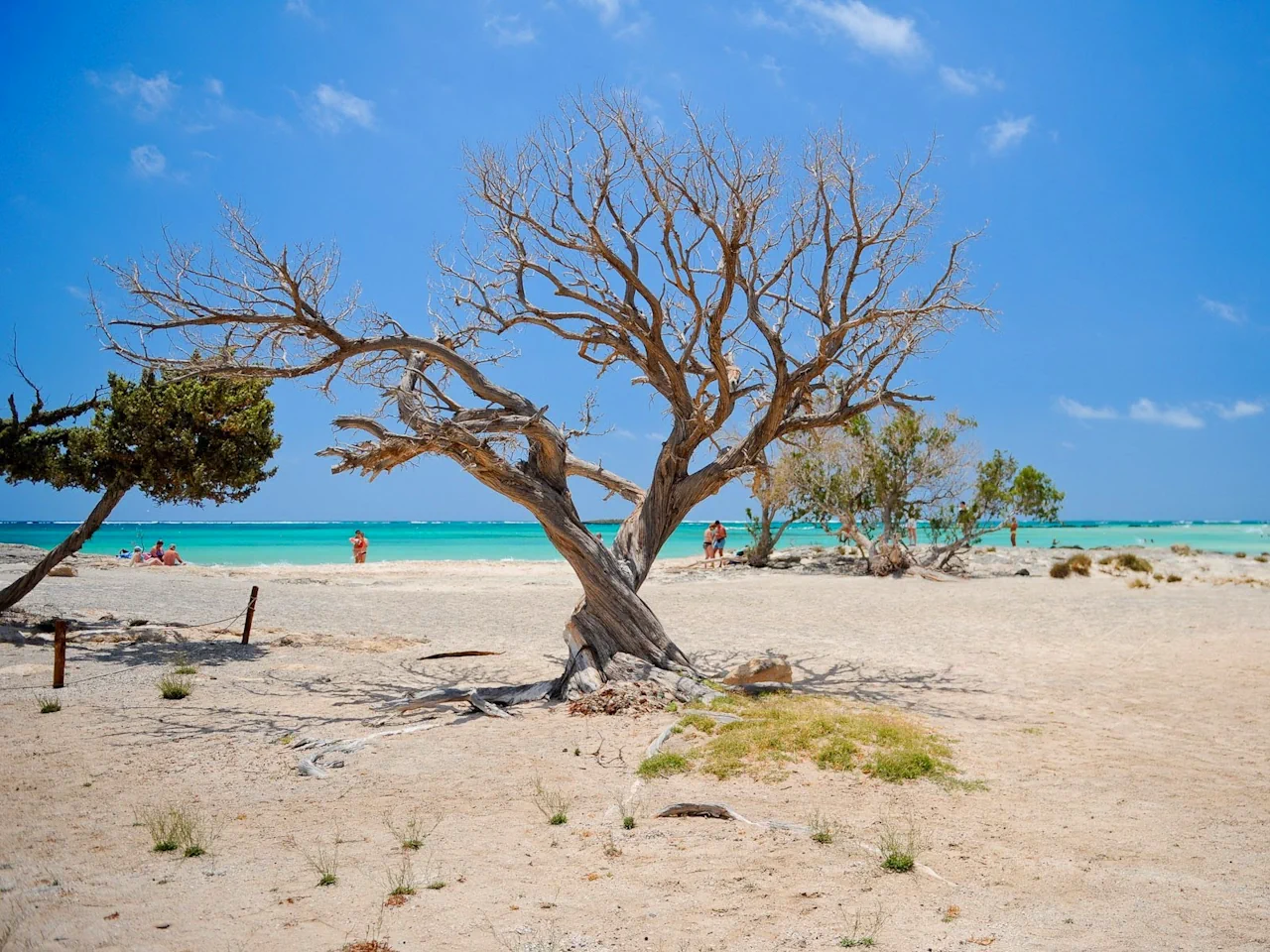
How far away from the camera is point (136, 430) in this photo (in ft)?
46.4

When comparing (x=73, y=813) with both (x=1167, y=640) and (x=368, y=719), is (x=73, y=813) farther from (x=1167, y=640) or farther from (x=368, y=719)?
(x=1167, y=640)

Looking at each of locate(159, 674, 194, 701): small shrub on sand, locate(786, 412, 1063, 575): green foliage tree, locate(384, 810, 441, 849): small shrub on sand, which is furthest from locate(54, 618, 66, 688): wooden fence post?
locate(786, 412, 1063, 575): green foliage tree

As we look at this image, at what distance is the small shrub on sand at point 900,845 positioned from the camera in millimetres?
4875

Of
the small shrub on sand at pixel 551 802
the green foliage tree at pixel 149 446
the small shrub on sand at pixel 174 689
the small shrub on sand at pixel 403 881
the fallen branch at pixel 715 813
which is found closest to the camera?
the small shrub on sand at pixel 403 881

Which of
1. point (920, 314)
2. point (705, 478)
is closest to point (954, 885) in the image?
point (705, 478)

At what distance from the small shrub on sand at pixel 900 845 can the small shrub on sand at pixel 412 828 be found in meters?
2.91

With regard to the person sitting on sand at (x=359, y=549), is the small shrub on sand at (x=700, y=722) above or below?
below

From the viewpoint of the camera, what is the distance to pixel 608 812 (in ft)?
20.0

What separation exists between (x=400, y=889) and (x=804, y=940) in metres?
2.19

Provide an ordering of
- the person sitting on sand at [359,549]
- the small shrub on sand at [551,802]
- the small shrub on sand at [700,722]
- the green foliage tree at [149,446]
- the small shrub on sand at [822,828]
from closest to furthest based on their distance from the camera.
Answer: the small shrub on sand at [822,828]
the small shrub on sand at [551,802]
the small shrub on sand at [700,722]
the green foliage tree at [149,446]
the person sitting on sand at [359,549]

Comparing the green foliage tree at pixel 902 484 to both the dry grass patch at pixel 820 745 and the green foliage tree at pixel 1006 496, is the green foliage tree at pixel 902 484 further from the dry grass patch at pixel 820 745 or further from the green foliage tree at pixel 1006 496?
the dry grass patch at pixel 820 745

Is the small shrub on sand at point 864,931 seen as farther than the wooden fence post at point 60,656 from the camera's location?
No

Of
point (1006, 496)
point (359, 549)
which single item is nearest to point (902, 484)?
point (1006, 496)

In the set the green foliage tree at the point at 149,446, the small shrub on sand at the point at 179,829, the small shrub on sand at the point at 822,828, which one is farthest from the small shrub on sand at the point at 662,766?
the green foliage tree at the point at 149,446
